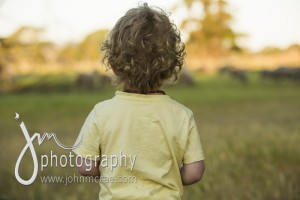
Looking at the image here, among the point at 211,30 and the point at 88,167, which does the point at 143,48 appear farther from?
the point at 211,30

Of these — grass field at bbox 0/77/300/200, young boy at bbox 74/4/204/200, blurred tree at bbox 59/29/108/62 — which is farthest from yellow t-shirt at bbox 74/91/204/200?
blurred tree at bbox 59/29/108/62

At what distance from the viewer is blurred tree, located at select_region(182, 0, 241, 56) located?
1012cm

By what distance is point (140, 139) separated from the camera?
5.20ft

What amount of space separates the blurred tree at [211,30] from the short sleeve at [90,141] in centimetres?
829

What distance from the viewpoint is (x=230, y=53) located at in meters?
11.1

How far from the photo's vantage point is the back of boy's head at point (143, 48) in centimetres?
161

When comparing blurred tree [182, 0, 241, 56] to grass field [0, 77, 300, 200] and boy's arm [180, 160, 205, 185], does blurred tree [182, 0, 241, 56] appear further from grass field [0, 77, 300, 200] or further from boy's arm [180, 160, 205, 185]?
boy's arm [180, 160, 205, 185]

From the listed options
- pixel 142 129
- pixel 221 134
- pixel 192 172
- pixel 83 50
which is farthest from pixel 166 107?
pixel 83 50

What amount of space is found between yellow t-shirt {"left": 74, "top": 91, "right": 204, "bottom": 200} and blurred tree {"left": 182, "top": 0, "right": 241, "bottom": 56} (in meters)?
8.28

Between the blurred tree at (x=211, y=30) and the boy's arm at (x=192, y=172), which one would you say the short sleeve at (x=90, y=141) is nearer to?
the boy's arm at (x=192, y=172)

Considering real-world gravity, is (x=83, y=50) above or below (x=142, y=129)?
below

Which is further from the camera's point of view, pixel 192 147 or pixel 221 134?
pixel 221 134

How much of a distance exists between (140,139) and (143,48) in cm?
24

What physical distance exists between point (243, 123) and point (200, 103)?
282 cm
